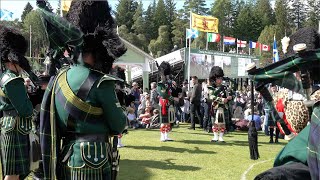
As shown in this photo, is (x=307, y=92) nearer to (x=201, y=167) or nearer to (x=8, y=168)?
(x=8, y=168)

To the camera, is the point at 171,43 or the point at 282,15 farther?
the point at 171,43

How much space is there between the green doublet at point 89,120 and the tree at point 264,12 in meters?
87.7

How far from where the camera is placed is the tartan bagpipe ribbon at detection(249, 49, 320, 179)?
68.3 inches

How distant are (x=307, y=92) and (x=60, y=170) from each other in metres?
1.87

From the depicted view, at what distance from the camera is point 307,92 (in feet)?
7.02

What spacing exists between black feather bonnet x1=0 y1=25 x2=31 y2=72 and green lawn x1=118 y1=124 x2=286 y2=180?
2.77 meters

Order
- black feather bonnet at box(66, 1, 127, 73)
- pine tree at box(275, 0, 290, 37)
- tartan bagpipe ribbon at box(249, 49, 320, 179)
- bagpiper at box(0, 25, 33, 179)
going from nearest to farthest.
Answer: tartan bagpipe ribbon at box(249, 49, 320, 179) < black feather bonnet at box(66, 1, 127, 73) < bagpiper at box(0, 25, 33, 179) < pine tree at box(275, 0, 290, 37)

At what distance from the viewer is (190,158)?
28.5ft

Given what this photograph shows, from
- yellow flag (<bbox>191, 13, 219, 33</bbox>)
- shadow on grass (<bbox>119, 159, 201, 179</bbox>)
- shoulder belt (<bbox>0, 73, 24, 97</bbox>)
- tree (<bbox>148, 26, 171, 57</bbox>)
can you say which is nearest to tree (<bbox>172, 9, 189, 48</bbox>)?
tree (<bbox>148, 26, 171, 57</bbox>)

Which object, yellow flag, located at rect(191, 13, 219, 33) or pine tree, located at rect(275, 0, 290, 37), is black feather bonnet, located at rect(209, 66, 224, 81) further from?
pine tree, located at rect(275, 0, 290, 37)

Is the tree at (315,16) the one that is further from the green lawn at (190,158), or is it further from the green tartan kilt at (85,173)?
the green lawn at (190,158)

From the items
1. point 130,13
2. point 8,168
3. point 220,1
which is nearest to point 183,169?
point 8,168

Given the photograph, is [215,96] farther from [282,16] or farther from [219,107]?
[282,16]

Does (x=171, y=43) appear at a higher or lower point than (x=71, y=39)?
higher
